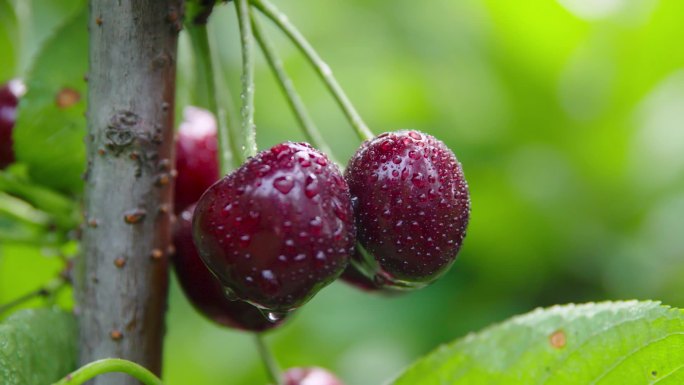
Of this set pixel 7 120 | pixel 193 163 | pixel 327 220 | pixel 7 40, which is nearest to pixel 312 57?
pixel 327 220

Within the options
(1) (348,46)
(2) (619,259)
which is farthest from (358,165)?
(1) (348,46)

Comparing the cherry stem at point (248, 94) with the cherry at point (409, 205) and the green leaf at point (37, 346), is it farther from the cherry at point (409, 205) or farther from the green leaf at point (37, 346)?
the green leaf at point (37, 346)

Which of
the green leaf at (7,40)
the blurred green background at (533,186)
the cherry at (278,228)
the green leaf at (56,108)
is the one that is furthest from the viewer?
the blurred green background at (533,186)

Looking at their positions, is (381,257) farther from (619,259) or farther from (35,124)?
(619,259)

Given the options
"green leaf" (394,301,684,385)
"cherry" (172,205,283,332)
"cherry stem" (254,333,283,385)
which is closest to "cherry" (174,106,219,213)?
"cherry" (172,205,283,332)

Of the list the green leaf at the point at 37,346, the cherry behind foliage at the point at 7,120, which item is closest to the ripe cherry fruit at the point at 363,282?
the green leaf at the point at 37,346

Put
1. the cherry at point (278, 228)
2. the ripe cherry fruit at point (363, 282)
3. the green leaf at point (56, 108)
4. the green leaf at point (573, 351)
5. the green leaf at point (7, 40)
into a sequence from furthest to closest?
the green leaf at point (7, 40)
the green leaf at point (56, 108)
the ripe cherry fruit at point (363, 282)
the green leaf at point (573, 351)
the cherry at point (278, 228)
